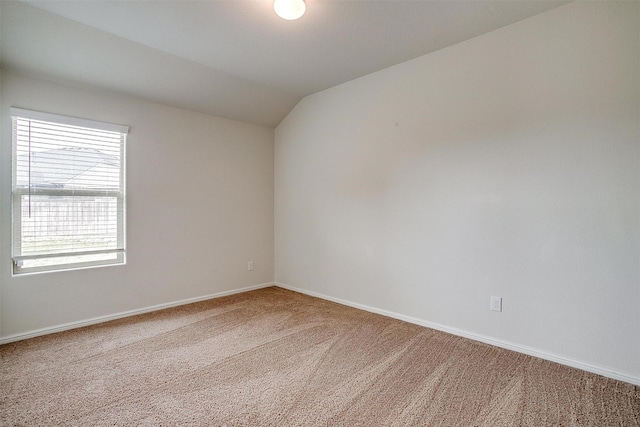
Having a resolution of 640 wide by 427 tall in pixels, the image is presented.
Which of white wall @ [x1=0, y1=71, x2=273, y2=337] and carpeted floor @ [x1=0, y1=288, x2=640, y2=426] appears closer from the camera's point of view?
carpeted floor @ [x1=0, y1=288, x2=640, y2=426]

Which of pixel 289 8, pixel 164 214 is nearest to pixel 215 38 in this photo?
pixel 289 8

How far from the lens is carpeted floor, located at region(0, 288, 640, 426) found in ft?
5.57

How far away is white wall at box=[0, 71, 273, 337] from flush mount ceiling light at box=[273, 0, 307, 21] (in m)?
1.96

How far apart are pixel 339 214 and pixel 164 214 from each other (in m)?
1.99

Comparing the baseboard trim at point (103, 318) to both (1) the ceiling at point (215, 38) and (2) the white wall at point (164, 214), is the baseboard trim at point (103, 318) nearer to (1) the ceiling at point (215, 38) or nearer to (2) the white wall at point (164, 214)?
(2) the white wall at point (164, 214)

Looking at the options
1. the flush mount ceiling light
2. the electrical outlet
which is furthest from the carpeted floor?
the flush mount ceiling light

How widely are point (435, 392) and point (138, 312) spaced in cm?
296

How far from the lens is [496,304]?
2.57 m

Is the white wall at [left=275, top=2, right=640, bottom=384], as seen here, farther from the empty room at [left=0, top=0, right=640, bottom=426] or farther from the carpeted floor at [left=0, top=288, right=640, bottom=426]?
the carpeted floor at [left=0, top=288, right=640, bottom=426]

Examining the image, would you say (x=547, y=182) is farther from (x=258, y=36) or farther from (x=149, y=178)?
(x=149, y=178)

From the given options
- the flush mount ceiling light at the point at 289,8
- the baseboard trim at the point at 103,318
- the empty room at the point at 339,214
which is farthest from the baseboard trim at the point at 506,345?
the flush mount ceiling light at the point at 289,8

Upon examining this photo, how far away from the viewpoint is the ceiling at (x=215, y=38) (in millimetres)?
2225

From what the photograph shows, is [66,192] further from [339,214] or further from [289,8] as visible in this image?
[339,214]

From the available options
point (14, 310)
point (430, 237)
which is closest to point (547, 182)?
point (430, 237)
